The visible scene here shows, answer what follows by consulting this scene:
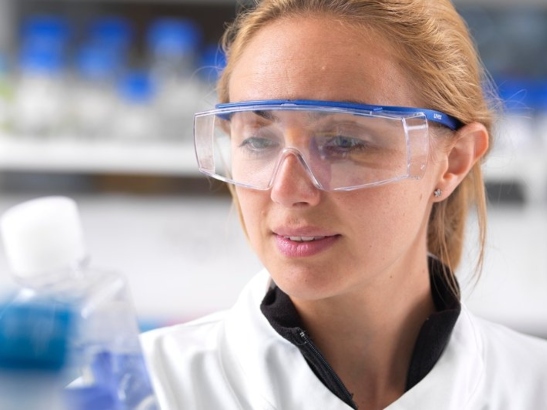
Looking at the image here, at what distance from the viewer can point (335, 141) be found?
1225 millimetres

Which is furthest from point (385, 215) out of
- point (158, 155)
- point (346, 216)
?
point (158, 155)

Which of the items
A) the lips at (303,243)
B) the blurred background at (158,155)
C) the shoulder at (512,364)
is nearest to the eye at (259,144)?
the lips at (303,243)

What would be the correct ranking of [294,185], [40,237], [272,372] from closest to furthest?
[40,237], [294,185], [272,372]

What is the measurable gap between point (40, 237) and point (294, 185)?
357 mm

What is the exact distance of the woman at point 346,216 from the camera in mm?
1220

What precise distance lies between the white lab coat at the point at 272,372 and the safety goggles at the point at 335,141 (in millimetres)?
259

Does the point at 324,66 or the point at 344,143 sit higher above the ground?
the point at 324,66

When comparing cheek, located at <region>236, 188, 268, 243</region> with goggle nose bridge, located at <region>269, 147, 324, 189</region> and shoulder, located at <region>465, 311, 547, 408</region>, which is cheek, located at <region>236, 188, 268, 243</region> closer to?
goggle nose bridge, located at <region>269, 147, 324, 189</region>

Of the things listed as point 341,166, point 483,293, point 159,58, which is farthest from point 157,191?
point 341,166

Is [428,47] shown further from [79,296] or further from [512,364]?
[79,296]

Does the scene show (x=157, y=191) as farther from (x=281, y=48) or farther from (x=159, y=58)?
(x=281, y=48)

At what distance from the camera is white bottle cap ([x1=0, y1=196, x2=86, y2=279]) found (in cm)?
103

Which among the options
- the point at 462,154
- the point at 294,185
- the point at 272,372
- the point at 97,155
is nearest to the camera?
the point at 294,185

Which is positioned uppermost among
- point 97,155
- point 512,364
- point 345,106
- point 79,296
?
point 345,106
